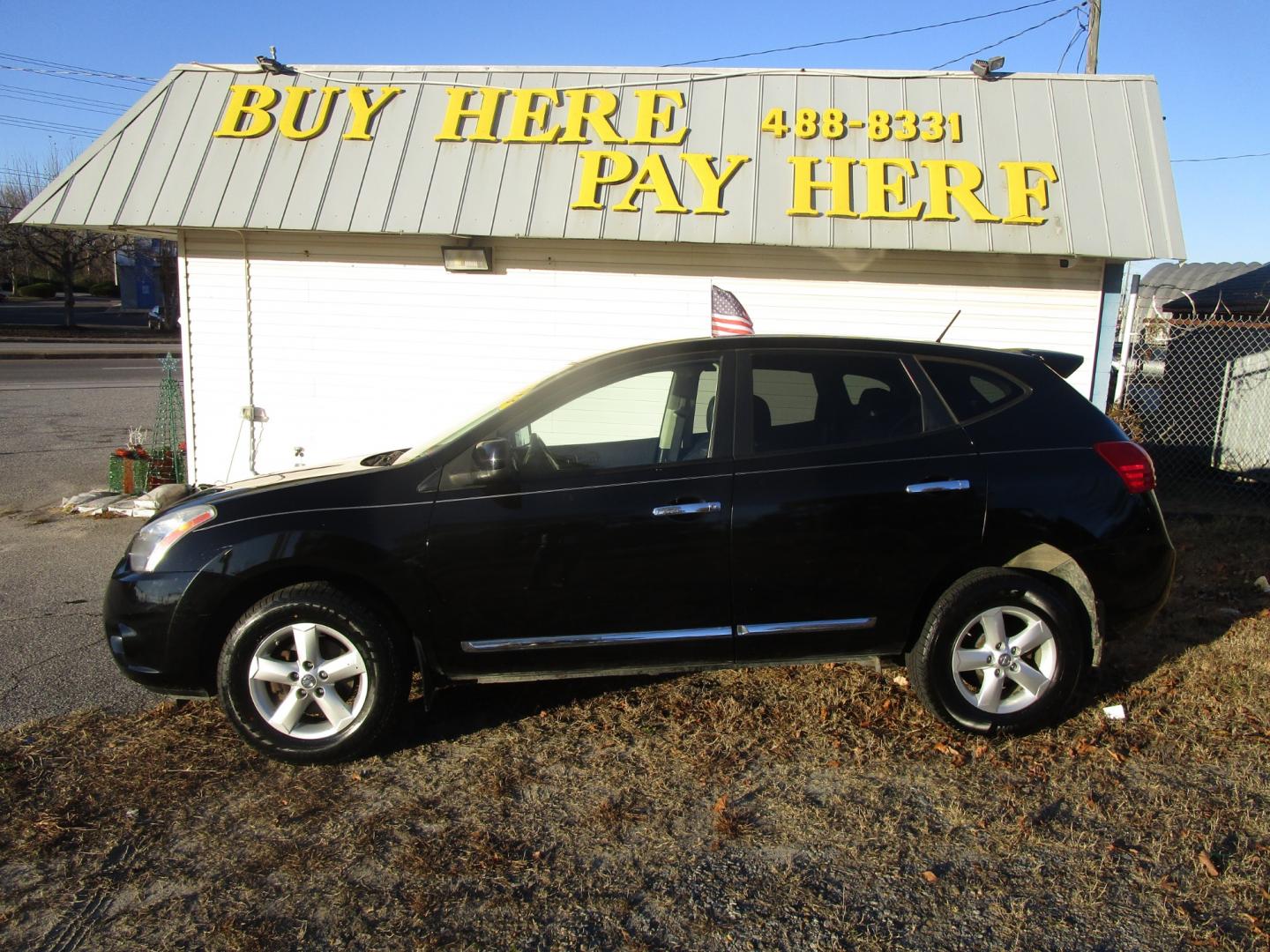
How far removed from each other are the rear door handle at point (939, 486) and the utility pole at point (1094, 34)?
12412 millimetres

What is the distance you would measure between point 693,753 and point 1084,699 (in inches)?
78.8

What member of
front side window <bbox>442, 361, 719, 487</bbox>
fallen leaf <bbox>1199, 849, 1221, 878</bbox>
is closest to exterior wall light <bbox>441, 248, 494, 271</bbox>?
front side window <bbox>442, 361, 719, 487</bbox>

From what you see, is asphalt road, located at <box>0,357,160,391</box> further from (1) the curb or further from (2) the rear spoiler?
(2) the rear spoiler

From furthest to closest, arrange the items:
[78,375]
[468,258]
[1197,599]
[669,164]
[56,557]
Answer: [78,375]
[468,258]
[669,164]
[56,557]
[1197,599]

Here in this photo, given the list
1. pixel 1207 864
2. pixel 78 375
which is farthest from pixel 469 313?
pixel 78 375

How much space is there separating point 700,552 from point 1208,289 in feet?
48.9

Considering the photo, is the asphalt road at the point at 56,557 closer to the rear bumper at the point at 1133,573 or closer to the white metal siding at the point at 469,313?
the white metal siding at the point at 469,313

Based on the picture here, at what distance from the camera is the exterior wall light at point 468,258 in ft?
29.2

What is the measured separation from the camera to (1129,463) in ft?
14.5

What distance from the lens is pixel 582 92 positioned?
9.12 meters

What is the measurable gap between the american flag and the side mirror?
461 centimetres

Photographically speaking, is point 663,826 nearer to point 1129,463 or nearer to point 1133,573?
point 1133,573

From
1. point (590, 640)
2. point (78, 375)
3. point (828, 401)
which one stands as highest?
point (828, 401)

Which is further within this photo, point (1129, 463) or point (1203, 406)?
point (1203, 406)
